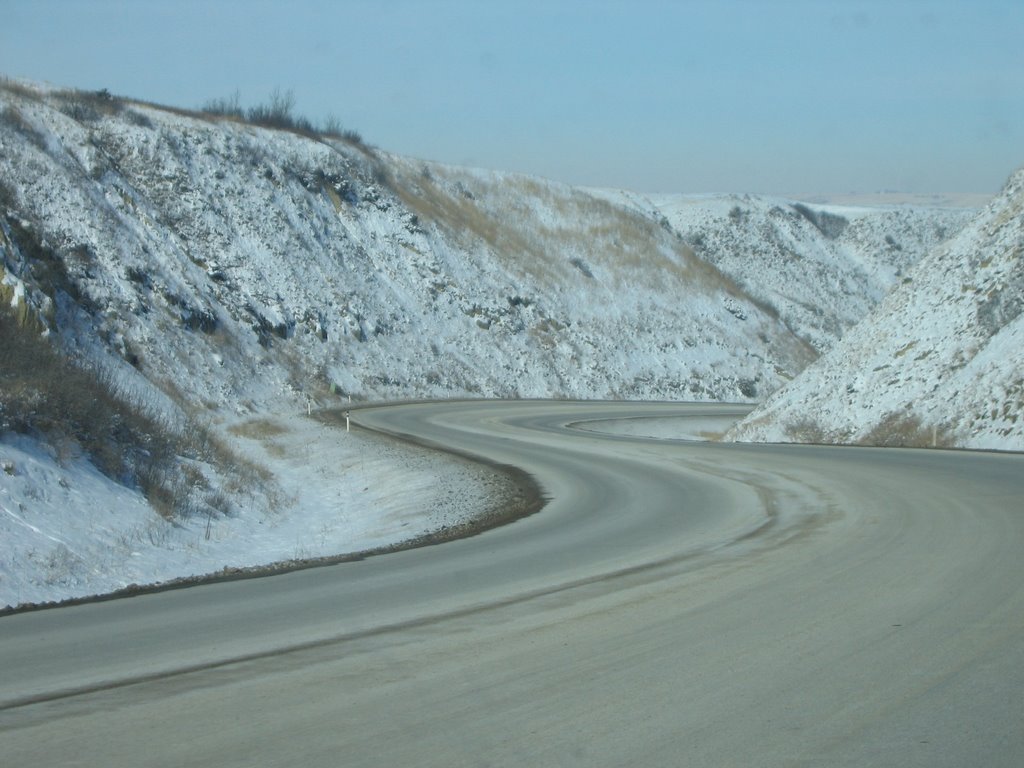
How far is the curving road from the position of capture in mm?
5133

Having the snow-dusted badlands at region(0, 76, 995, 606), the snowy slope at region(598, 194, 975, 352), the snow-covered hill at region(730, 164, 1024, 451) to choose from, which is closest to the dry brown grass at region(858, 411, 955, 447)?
the snow-covered hill at region(730, 164, 1024, 451)

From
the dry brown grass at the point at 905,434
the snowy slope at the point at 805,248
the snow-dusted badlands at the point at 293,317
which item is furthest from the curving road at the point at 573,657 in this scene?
the snowy slope at the point at 805,248

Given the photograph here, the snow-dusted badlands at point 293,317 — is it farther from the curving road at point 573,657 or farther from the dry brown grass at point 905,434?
the curving road at point 573,657

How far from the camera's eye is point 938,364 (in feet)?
89.0

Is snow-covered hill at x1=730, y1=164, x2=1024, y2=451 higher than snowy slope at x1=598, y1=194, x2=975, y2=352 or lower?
lower

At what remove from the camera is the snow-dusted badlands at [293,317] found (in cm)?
1431

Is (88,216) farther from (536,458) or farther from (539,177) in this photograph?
(539,177)

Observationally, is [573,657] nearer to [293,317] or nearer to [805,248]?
[293,317]

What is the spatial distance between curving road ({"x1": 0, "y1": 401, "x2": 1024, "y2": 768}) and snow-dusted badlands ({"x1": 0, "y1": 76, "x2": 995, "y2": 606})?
3068 mm

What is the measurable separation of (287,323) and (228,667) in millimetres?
45644

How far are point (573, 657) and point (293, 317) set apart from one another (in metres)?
46.6

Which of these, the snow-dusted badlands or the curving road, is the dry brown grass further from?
the curving road

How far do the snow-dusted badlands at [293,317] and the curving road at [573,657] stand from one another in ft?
10.1

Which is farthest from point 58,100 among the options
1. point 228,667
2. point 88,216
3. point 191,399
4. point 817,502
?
point 228,667
